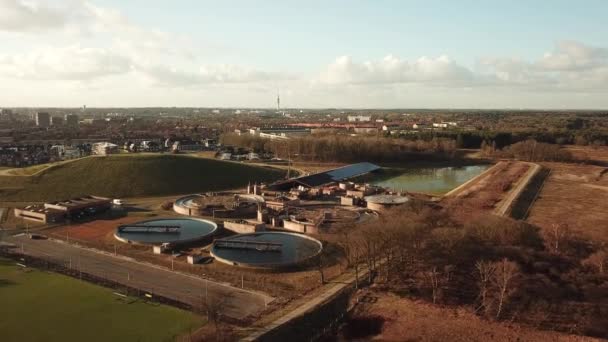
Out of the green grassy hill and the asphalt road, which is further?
the green grassy hill

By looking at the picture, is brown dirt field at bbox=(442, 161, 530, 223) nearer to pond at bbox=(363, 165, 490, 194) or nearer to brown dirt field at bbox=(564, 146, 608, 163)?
pond at bbox=(363, 165, 490, 194)

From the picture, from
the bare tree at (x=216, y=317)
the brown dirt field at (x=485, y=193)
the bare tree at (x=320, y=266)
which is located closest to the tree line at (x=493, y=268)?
the bare tree at (x=320, y=266)

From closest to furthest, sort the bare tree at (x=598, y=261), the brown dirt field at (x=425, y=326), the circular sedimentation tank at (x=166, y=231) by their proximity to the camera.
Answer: the brown dirt field at (x=425, y=326) < the bare tree at (x=598, y=261) < the circular sedimentation tank at (x=166, y=231)

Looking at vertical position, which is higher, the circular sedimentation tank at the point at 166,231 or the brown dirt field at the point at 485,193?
the brown dirt field at the point at 485,193

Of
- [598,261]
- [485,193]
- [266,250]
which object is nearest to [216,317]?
[266,250]

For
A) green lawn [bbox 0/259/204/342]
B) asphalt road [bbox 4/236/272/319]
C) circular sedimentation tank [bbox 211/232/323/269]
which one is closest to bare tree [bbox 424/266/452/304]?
circular sedimentation tank [bbox 211/232/323/269]

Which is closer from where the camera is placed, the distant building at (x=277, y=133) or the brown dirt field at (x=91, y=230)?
the brown dirt field at (x=91, y=230)

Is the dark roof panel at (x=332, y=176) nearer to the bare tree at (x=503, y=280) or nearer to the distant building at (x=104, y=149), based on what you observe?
the bare tree at (x=503, y=280)
